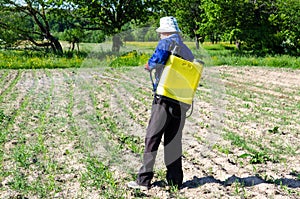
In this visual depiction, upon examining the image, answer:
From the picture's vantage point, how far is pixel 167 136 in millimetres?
4480

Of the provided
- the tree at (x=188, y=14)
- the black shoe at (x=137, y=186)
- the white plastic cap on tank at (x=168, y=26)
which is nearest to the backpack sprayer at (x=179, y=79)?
the white plastic cap on tank at (x=168, y=26)

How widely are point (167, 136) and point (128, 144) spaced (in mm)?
1960

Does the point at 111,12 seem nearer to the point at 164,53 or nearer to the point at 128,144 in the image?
the point at 128,144

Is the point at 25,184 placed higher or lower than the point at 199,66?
lower

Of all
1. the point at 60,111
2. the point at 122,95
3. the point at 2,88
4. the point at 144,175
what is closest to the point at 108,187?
the point at 144,175

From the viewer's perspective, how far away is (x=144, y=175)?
451 centimetres

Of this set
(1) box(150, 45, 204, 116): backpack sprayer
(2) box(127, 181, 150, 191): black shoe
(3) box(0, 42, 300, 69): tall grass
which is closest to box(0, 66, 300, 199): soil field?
(2) box(127, 181, 150, 191): black shoe

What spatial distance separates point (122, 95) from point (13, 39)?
Result: 16.7 m

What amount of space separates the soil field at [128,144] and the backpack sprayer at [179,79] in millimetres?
968

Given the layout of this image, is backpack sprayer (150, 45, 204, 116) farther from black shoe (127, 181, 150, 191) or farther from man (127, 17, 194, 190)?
black shoe (127, 181, 150, 191)

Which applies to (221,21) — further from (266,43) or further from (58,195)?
(58,195)

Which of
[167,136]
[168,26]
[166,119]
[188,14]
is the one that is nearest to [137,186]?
[167,136]

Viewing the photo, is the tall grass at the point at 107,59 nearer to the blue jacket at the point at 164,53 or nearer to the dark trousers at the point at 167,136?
the blue jacket at the point at 164,53

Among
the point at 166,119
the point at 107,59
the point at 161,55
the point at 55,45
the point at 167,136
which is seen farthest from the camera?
the point at 55,45
